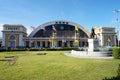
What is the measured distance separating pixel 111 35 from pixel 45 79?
10634 centimetres

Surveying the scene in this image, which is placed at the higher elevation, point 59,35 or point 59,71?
point 59,35

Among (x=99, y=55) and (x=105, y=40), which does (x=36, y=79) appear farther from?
(x=105, y=40)

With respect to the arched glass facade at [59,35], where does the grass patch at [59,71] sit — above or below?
below

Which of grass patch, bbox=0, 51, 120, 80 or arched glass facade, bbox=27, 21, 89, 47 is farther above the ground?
arched glass facade, bbox=27, 21, 89, 47

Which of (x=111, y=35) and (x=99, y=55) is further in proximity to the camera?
(x=111, y=35)

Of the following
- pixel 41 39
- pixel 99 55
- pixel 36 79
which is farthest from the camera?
pixel 41 39

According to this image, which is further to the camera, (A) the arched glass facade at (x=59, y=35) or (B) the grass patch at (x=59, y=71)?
(A) the arched glass facade at (x=59, y=35)

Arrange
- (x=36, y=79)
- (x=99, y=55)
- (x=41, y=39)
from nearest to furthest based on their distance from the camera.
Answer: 1. (x=36, y=79)
2. (x=99, y=55)
3. (x=41, y=39)

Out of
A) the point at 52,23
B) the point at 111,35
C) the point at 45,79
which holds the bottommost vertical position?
the point at 45,79

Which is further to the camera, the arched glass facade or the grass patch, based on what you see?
the arched glass facade

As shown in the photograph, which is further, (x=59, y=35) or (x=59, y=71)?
(x=59, y=35)

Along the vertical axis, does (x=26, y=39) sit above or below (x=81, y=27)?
below

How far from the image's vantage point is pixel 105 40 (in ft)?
369

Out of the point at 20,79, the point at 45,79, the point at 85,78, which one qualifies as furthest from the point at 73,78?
the point at 20,79
